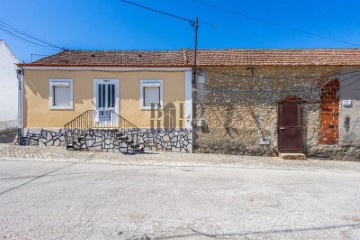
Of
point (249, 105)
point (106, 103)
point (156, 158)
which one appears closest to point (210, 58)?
point (249, 105)

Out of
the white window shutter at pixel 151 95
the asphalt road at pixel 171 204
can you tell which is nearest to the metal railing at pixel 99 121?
the white window shutter at pixel 151 95

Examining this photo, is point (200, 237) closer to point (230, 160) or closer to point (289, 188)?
point (289, 188)

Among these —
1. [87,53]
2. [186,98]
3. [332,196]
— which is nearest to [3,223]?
[332,196]

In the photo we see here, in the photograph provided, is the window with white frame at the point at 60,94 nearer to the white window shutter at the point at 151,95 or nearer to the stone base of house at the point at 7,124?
the white window shutter at the point at 151,95

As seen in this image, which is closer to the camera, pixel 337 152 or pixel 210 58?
pixel 337 152

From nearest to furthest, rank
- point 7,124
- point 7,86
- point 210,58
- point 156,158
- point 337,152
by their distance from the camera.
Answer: point 156,158
point 337,152
point 210,58
point 7,86
point 7,124

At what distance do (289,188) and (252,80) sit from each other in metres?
6.93

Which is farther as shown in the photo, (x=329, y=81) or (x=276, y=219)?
(x=329, y=81)

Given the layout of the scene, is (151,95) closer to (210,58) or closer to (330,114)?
(210,58)

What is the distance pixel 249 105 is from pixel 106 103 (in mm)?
6995

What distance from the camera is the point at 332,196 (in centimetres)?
585

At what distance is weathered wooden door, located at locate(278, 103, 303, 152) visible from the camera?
12.3 metres

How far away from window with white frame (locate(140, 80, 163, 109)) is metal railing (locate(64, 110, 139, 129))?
1.23 meters

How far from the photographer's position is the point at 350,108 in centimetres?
1212
